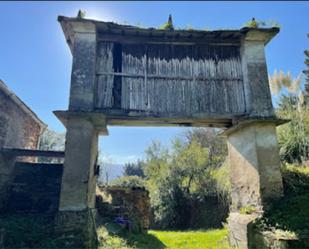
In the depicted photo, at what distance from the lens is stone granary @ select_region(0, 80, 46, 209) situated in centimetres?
902

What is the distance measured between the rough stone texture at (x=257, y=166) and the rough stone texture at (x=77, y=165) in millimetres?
4170

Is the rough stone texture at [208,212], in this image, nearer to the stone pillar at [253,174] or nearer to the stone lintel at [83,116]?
the stone pillar at [253,174]

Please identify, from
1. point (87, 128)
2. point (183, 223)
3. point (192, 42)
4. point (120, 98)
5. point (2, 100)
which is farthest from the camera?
point (183, 223)

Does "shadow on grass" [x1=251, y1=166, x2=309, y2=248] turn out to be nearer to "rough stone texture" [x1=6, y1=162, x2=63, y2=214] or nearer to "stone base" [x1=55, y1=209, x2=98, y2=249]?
"stone base" [x1=55, y1=209, x2=98, y2=249]

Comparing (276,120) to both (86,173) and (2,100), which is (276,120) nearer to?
(86,173)

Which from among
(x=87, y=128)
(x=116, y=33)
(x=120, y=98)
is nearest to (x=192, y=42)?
(x=116, y=33)

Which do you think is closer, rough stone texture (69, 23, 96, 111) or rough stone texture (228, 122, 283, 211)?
rough stone texture (228, 122, 283, 211)

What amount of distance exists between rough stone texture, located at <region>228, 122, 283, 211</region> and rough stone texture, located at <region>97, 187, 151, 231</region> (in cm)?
463

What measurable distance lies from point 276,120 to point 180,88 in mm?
2724

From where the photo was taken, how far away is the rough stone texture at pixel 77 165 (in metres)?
6.48

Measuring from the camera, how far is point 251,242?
634cm

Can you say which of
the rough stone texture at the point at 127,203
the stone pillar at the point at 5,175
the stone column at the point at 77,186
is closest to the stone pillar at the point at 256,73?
the stone column at the point at 77,186

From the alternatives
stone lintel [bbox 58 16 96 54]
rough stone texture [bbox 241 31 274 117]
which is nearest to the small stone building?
stone lintel [bbox 58 16 96 54]

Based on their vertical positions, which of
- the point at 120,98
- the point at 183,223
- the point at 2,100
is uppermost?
the point at 2,100
